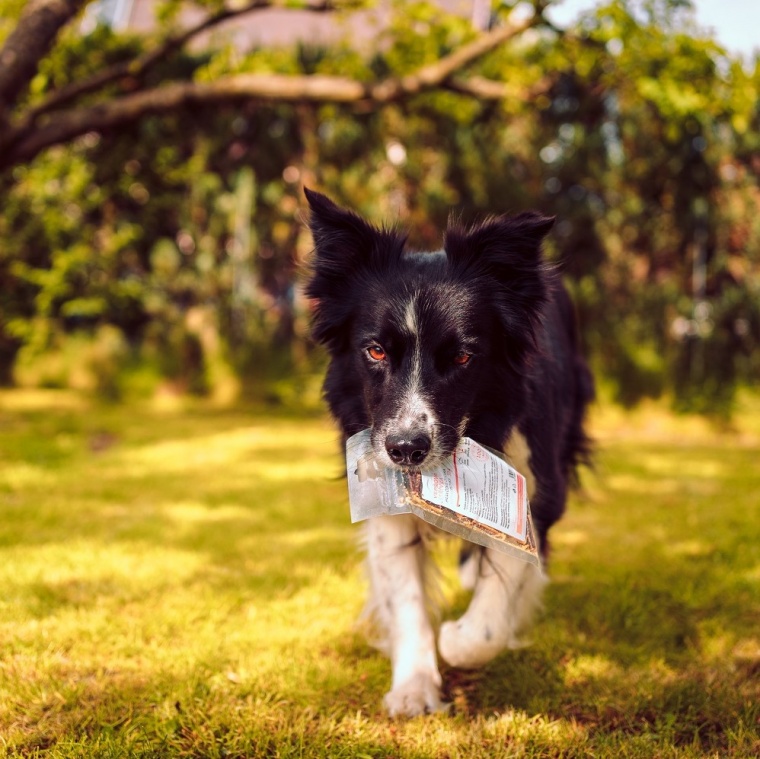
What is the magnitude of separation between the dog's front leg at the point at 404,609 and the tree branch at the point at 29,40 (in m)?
5.93

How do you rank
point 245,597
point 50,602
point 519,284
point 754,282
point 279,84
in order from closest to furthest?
point 519,284, point 50,602, point 245,597, point 279,84, point 754,282

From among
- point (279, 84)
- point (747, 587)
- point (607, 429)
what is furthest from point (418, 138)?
point (747, 587)

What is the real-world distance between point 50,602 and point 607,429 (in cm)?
798

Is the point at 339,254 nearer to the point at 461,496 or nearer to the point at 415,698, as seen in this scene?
the point at 461,496

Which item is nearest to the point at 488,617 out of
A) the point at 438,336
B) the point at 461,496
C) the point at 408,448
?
the point at 461,496

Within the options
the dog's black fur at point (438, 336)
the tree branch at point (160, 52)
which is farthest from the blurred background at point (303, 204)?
the dog's black fur at point (438, 336)

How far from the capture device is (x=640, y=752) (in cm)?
233

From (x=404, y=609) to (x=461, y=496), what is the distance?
653mm

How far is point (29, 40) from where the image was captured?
22.5 feet

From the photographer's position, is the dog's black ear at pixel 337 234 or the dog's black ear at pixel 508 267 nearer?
the dog's black ear at pixel 508 267

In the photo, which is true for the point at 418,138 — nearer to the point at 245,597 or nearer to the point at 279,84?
the point at 279,84

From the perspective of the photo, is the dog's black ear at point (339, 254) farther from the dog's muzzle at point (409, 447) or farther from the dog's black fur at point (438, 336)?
the dog's muzzle at point (409, 447)

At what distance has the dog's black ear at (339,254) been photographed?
114 inches

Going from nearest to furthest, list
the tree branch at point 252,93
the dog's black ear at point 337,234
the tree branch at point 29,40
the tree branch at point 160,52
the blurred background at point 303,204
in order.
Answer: the dog's black ear at point 337,234, the tree branch at point 29,40, the tree branch at point 252,93, the tree branch at point 160,52, the blurred background at point 303,204
